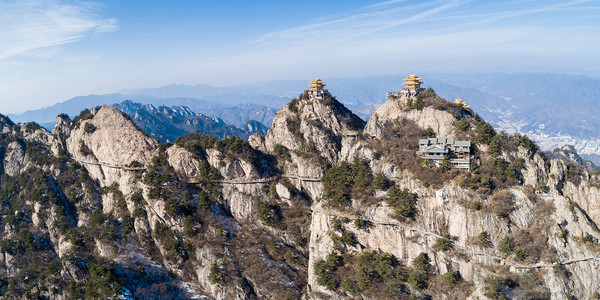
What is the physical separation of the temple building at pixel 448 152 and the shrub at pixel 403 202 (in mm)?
6187

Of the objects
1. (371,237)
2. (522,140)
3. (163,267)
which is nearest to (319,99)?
(371,237)

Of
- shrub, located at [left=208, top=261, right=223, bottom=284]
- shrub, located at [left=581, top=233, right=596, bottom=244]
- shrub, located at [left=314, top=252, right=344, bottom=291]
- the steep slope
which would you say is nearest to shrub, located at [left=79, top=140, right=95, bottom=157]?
the steep slope

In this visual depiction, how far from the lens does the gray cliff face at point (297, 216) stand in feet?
135

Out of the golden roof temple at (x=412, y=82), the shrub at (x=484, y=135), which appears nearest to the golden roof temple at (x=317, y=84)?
the golden roof temple at (x=412, y=82)

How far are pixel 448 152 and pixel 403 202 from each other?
10586 millimetres

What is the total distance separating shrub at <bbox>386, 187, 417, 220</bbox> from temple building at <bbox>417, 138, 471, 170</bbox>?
6187mm

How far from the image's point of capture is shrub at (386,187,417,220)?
46375 mm

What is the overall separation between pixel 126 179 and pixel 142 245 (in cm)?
1561

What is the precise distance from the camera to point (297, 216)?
190 ft

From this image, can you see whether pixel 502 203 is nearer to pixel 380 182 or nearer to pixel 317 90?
pixel 380 182

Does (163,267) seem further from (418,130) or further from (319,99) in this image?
(418,130)

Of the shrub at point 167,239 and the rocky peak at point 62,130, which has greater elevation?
the rocky peak at point 62,130

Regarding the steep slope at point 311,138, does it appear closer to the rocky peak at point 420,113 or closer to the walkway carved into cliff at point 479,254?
the rocky peak at point 420,113

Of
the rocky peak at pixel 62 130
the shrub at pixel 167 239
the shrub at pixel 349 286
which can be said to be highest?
the rocky peak at pixel 62 130
